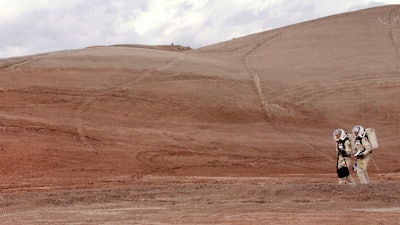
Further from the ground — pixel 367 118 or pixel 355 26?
pixel 355 26

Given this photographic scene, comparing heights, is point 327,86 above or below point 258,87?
above

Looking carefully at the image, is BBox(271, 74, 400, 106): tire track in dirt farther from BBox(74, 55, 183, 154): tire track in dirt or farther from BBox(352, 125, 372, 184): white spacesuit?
BBox(352, 125, 372, 184): white spacesuit

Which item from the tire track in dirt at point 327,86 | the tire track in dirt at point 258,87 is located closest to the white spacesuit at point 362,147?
the tire track in dirt at point 258,87

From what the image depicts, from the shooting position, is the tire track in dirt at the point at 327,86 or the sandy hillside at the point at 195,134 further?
the tire track in dirt at the point at 327,86

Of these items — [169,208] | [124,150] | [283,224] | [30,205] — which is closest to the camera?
[283,224]

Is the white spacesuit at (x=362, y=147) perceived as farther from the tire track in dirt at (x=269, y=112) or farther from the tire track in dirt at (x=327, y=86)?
the tire track in dirt at (x=327, y=86)

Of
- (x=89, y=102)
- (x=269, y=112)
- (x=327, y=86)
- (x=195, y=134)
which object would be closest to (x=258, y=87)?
(x=269, y=112)

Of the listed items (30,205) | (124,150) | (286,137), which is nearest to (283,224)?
(30,205)

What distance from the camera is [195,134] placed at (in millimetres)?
26859

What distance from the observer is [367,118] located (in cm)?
3038

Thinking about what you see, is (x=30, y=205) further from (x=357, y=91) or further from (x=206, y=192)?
(x=357, y=91)

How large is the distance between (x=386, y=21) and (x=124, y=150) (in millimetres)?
23403

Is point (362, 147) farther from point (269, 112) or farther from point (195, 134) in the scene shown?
point (269, 112)

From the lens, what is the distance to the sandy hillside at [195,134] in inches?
594
